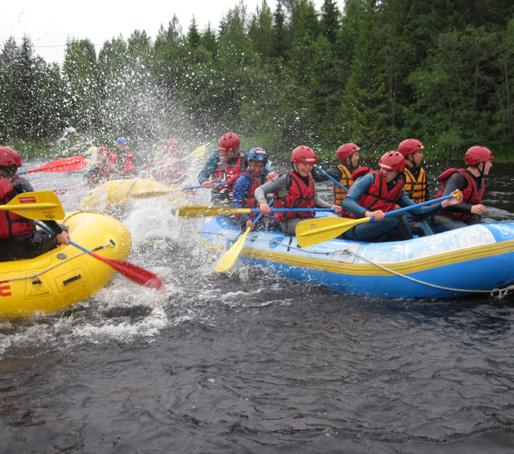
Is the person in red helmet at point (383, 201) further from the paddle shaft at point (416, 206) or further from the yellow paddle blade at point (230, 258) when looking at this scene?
the yellow paddle blade at point (230, 258)

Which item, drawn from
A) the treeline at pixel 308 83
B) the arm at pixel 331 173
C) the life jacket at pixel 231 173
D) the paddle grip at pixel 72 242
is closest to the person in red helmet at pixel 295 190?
the arm at pixel 331 173

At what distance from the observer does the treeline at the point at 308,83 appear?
2472 centimetres

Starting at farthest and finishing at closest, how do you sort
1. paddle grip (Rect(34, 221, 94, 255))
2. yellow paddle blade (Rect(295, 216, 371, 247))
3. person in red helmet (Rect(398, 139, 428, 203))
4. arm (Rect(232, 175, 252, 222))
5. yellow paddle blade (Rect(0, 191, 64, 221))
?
arm (Rect(232, 175, 252, 222)) < person in red helmet (Rect(398, 139, 428, 203)) < yellow paddle blade (Rect(295, 216, 371, 247)) < paddle grip (Rect(34, 221, 94, 255)) < yellow paddle blade (Rect(0, 191, 64, 221))

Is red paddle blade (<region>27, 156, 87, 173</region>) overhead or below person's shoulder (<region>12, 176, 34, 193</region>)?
overhead

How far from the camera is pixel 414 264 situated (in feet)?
18.0

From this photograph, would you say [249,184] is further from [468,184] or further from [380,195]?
[468,184]

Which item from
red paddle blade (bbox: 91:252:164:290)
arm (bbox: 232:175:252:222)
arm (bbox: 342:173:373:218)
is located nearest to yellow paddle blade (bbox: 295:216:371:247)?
arm (bbox: 342:173:373:218)

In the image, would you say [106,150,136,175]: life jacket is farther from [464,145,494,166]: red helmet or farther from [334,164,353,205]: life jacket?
[464,145,494,166]: red helmet

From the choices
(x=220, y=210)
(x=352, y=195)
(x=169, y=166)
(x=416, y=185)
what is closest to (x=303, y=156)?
(x=352, y=195)

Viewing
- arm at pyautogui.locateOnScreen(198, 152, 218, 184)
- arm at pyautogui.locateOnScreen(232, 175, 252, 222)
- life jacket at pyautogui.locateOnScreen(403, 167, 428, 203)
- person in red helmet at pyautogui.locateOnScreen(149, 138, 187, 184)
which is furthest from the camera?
person in red helmet at pyautogui.locateOnScreen(149, 138, 187, 184)

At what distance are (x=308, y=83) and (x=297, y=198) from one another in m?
31.5

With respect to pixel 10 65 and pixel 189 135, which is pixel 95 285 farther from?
pixel 10 65

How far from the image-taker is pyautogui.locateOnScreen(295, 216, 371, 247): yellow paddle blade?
5.87m

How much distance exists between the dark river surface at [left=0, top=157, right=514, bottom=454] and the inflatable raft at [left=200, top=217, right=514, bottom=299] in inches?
7.2
